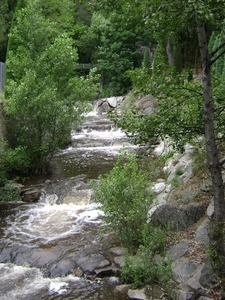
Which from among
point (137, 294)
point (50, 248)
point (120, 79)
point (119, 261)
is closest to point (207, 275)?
point (137, 294)

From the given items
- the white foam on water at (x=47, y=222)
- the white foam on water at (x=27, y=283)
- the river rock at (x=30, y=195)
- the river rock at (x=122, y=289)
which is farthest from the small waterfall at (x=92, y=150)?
the river rock at (x=122, y=289)

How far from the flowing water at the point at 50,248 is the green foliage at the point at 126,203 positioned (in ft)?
2.66

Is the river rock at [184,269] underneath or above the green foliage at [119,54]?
underneath

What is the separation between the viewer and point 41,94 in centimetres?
1236

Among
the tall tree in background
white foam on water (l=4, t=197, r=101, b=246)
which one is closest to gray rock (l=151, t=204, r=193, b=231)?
white foam on water (l=4, t=197, r=101, b=246)

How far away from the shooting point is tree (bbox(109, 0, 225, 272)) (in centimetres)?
462

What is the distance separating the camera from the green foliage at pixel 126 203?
6.72 m

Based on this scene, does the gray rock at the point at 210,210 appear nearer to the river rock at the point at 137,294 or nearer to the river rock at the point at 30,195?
the river rock at the point at 137,294

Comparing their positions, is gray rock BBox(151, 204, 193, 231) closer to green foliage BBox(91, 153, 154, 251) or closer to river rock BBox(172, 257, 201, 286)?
Result: green foliage BBox(91, 153, 154, 251)

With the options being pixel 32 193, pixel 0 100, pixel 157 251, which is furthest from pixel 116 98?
pixel 157 251

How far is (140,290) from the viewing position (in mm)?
6062

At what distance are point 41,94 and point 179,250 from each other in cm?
754

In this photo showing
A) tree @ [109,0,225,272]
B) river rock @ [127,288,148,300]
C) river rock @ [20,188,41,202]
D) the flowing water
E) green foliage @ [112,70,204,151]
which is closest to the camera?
tree @ [109,0,225,272]

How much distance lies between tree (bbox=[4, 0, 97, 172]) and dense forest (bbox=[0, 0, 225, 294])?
0.03 m
